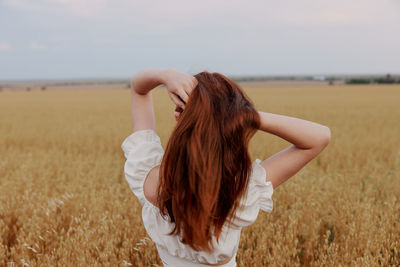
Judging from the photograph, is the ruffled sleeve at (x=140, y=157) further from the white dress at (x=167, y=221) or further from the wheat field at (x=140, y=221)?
the wheat field at (x=140, y=221)

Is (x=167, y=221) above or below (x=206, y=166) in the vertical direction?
below

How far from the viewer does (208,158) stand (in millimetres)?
1122

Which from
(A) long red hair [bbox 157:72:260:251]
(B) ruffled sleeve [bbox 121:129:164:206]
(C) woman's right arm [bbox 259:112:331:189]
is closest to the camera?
(A) long red hair [bbox 157:72:260:251]

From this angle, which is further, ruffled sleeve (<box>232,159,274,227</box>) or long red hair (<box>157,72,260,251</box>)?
ruffled sleeve (<box>232,159,274,227</box>)

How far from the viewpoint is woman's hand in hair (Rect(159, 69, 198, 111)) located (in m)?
1.17

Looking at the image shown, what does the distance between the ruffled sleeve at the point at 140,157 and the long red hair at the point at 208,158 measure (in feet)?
0.57

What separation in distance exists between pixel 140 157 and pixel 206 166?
41cm

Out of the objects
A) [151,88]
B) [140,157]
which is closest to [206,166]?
[140,157]

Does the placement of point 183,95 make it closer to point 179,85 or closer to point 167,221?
point 179,85

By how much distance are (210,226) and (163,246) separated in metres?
0.34

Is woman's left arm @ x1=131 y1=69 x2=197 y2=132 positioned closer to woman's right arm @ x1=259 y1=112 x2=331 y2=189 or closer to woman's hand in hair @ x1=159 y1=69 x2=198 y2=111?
woman's hand in hair @ x1=159 y1=69 x2=198 y2=111

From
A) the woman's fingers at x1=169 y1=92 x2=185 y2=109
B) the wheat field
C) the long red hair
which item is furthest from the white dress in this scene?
the wheat field

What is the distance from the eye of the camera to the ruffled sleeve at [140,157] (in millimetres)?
1395

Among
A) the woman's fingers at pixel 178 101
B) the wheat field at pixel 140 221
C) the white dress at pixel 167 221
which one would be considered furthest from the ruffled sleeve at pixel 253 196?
the wheat field at pixel 140 221
